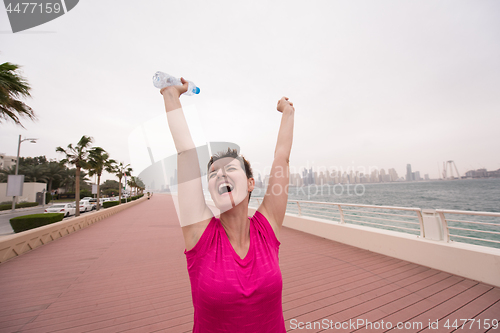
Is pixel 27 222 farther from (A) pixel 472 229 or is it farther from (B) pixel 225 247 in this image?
(A) pixel 472 229

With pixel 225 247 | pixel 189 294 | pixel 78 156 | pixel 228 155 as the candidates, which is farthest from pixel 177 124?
pixel 78 156

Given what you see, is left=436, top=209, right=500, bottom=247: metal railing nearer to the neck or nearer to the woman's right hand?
the neck

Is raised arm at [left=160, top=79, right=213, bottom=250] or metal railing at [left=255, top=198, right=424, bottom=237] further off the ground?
raised arm at [left=160, top=79, right=213, bottom=250]

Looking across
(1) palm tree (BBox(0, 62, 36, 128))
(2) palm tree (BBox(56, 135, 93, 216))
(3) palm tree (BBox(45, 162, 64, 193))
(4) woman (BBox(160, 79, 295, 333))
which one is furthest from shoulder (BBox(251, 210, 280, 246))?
(3) palm tree (BBox(45, 162, 64, 193))

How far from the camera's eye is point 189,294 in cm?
354

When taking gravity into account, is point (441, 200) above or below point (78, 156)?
below

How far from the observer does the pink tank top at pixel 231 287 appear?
0.92 metres

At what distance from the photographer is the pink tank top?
920 mm

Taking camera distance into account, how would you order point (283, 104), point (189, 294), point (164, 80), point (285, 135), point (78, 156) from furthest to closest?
point (78, 156), point (189, 294), point (283, 104), point (285, 135), point (164, 80)

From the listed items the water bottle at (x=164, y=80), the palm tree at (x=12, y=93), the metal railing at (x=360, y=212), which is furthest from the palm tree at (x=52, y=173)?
the water bottle at (x=164, y=80)

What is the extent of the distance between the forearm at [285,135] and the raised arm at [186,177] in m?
0.55

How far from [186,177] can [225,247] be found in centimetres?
39

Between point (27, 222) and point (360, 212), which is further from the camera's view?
point (27, 222)

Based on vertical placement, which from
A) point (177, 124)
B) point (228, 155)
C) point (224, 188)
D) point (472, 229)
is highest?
point (177, 124)
